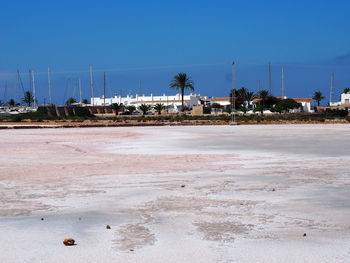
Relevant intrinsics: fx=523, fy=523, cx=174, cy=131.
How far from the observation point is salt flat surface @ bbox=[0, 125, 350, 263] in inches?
247

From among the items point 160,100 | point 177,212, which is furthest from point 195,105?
point 177,212

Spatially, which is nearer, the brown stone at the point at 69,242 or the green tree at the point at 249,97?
the brown stone at the point at 69,242

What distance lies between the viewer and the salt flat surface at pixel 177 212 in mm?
6270

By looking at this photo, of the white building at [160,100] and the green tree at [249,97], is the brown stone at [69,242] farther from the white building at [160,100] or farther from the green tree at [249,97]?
the white building at [160,100]

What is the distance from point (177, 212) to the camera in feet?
28.0

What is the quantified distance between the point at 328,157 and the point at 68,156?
9.40 m

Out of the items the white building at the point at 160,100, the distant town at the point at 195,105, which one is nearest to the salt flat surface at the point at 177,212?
the distant town at the point at 195,105

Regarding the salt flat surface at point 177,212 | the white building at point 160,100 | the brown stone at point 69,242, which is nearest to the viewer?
the salt flat surface at point 177,212

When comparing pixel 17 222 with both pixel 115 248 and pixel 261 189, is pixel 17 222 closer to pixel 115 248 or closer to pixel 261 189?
pixel 115 248

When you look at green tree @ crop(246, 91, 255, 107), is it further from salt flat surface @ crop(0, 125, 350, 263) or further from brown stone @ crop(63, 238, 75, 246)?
brown stone @ crop(63, 238, 75, 246)

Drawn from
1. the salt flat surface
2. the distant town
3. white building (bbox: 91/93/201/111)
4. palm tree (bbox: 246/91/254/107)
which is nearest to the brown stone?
the salt flat surface

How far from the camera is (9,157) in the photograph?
1914 cm

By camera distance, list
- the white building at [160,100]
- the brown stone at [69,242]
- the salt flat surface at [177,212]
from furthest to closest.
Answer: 1. the white building at [160,100]
2. the brown stone at [69,242]
3. the salt flat surface at [177,212]

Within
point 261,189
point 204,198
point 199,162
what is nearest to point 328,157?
point 199,162
